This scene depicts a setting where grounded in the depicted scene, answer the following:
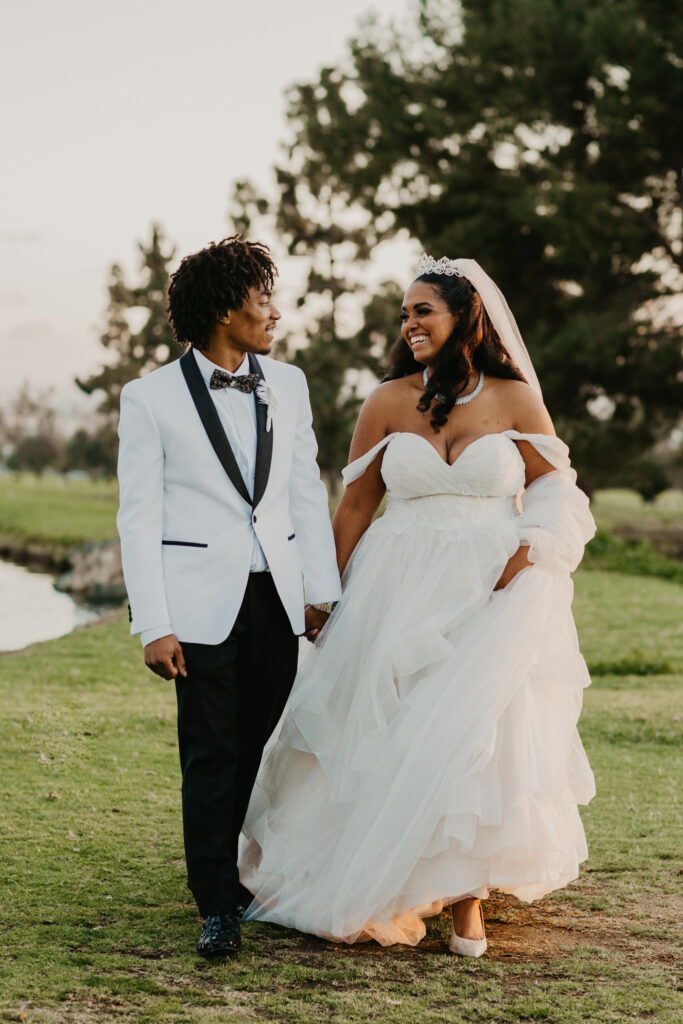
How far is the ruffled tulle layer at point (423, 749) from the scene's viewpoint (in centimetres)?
388

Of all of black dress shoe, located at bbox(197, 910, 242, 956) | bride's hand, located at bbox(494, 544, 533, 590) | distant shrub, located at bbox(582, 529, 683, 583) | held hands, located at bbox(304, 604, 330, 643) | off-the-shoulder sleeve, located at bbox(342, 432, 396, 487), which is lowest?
distant shrub, located at bbox(582, 529, 683, 583)

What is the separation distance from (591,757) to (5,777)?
12.6 ft

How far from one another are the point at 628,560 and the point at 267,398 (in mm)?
18285

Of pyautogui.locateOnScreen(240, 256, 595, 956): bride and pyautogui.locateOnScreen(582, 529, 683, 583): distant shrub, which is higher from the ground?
pyautogui.locateOnScreen(240, 256, 595, 956): bride

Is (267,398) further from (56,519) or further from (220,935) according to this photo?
(56,519)

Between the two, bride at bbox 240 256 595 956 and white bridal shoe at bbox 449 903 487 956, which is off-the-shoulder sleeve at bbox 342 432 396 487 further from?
white bridal shoe at bbox 449 903 487 956

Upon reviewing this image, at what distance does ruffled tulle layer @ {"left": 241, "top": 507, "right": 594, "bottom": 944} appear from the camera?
3883 mm

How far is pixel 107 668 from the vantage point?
10859 millimetres

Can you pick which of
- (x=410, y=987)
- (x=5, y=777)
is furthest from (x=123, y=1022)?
(x=5, y=777)

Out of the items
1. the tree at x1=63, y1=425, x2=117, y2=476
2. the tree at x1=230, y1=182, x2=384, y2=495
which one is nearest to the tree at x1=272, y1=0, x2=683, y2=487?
the tree at x1=230, y1=182, x2=384, y2=495

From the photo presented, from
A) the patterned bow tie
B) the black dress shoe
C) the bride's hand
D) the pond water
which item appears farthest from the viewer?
the pond water

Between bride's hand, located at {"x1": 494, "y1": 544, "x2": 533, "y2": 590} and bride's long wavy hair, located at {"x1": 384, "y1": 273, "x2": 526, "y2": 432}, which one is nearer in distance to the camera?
bride's hand, located at {"x1": 494, "y1": 544, "x2": 533, "y2": 590}

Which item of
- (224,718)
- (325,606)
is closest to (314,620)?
(325,606)

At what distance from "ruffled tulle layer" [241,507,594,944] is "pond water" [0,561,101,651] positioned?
33.0 ft
